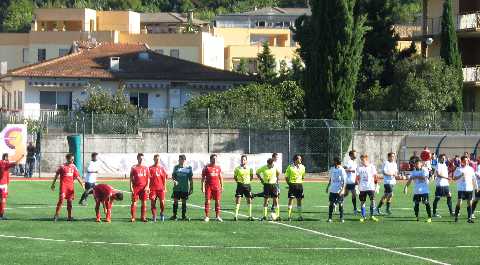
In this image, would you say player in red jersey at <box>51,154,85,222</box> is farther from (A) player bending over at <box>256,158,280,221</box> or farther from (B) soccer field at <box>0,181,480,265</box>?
(A) player bending over at <box>256,158,280,221</box>

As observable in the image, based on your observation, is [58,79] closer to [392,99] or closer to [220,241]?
[392,99]

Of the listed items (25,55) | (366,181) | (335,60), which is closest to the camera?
(366,181)

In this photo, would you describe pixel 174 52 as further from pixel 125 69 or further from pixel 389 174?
pixel 389 174

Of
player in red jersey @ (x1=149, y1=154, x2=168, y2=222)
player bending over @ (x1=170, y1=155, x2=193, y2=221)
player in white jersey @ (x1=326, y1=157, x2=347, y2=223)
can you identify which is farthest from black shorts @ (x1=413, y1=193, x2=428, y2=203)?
player in red jersey @ (x1=149, y1=154, x2=168, y2=222)

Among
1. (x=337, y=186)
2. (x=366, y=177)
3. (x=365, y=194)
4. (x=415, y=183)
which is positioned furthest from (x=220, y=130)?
(x=337, y=186)

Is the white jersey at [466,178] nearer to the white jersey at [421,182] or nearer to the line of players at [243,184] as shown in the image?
the line of players at [243,184]

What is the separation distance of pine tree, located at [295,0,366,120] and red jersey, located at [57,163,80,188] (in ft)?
103

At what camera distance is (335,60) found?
65.6 m

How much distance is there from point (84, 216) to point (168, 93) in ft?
152

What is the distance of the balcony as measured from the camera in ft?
247

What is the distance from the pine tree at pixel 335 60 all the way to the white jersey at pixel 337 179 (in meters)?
29.1

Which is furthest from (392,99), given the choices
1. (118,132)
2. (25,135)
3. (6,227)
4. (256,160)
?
(6,227)

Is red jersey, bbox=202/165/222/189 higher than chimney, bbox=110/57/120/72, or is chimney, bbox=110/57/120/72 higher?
chimney, bbox=110/57/120/72

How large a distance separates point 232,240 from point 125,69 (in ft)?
183
